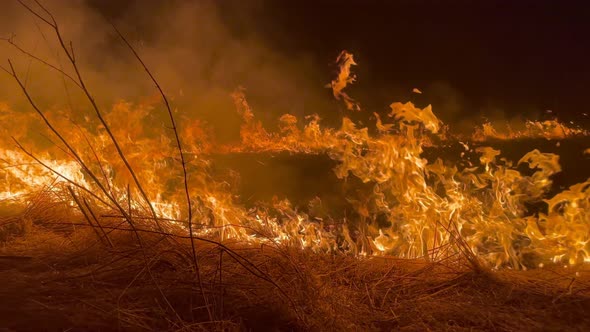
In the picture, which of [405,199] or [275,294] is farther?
[405,199]

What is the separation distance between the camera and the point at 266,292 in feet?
9.57

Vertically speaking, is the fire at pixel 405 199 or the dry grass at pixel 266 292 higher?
the fire at pixel 405 199

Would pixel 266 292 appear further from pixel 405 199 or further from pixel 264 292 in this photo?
pixel 405 199

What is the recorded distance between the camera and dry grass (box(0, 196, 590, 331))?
2598 millimetres

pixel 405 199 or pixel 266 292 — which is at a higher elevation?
pixel 405 199

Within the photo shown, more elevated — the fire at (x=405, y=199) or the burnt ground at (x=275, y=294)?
the fire at (x=405, y=199)

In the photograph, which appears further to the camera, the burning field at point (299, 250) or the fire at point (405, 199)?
the fire at point (405, 199)

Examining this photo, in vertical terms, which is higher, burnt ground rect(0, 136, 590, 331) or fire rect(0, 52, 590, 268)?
fire rect(0, 52, 590, 268)

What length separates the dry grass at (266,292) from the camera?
260 centimetres

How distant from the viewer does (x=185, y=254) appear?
3.46 meters

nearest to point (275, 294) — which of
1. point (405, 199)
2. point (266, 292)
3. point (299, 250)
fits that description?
point (266, 292)

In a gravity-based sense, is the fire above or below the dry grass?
above

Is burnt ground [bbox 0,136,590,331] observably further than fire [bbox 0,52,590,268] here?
Answer: No

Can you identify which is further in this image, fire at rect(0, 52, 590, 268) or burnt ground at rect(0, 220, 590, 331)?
fire at rect(0, 52, 590, 268)
